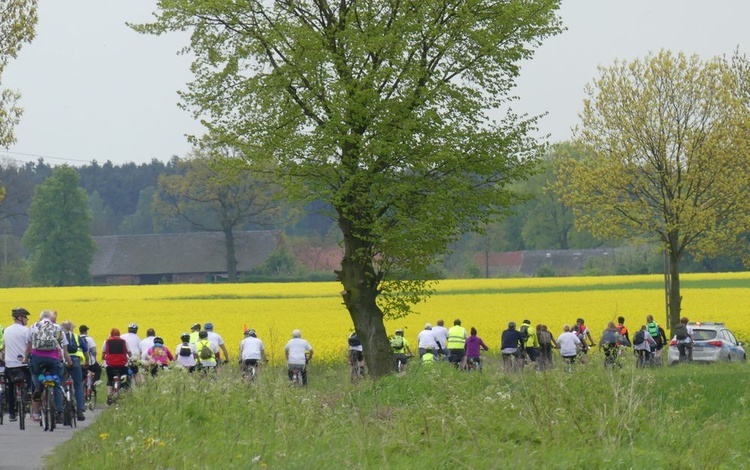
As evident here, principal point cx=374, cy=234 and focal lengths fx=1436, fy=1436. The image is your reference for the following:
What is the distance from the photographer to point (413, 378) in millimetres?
22719

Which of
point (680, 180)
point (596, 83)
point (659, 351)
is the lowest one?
point (659, 351)

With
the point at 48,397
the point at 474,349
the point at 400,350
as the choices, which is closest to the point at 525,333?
the point at 474,349

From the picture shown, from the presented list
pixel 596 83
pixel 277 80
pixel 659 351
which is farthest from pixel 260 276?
pixel 277 80

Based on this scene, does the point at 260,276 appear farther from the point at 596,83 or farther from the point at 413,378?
the point at 413,378

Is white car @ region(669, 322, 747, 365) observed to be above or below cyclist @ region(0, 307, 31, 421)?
below

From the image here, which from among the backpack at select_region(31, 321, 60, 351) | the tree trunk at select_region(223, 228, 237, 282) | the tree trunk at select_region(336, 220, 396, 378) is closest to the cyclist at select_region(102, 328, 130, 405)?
the backpack at select_region(31, 321, 60, 351)

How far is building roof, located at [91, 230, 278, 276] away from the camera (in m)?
111

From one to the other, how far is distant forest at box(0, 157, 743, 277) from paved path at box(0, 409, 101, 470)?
55537 mm

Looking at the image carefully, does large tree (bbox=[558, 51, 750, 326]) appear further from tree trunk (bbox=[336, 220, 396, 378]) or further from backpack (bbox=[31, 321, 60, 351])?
backpack (bbox=[31, 321, 60, 351])

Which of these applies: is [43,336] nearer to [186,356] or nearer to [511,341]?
[186,356]

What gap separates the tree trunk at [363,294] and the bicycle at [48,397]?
10.3 m

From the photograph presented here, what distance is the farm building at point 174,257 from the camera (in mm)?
111438

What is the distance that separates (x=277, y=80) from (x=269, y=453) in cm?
1586

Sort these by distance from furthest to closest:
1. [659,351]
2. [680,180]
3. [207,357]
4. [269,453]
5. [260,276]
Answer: [260,276], [680,180], [659,351], [207,357], [269,453]
